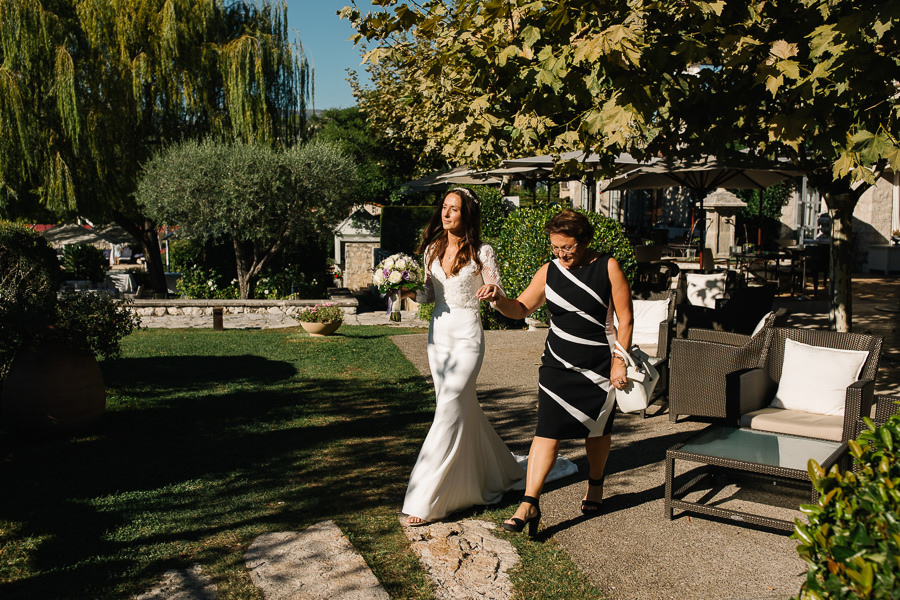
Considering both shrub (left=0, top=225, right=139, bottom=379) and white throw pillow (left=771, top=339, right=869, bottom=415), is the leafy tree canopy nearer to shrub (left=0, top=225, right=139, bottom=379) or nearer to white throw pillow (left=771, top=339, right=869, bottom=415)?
white throw pillow (left=771, top=339, right=869, bottom=415)

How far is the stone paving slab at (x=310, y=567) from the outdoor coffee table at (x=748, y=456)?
6.09ft

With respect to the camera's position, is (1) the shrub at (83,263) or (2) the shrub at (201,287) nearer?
(2) the shrub at (201,287)

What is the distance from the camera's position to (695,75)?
640cm

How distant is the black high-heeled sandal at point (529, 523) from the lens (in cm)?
400

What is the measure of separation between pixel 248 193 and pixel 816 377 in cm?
1234

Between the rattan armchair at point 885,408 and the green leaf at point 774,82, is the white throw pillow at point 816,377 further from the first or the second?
the green leaf at point 774,82

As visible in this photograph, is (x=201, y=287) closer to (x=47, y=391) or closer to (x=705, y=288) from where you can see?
(x=47, y=391)

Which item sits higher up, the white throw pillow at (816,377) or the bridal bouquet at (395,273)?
the bridal bouquet at (395,273)

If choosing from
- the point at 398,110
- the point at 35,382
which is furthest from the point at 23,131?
the point at 35,382

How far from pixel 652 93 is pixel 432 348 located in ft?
9.04

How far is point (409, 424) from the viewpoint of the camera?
21.1 feet

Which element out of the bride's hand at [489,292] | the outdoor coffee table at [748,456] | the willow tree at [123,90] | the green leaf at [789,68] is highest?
the willow tree at [123,90]

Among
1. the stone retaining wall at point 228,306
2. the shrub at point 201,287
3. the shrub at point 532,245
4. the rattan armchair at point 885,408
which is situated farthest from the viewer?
the shrub at point 201,287

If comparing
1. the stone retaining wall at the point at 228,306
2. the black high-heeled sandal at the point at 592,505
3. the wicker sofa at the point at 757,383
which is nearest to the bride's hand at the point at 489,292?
the black high-heeled sandal at the point at 592,505
